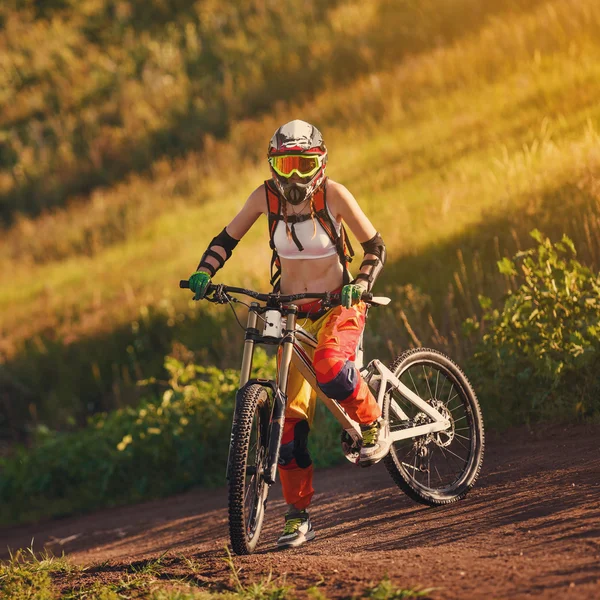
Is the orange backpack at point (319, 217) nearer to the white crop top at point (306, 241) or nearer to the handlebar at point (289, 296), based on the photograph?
the white crop top at point (306, 241)

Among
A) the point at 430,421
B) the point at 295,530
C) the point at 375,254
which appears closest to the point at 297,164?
the point at 375,254

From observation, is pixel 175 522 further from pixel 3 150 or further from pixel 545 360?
pixel 3 150

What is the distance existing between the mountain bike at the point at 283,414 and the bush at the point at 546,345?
121cm

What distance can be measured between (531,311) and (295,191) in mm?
2672

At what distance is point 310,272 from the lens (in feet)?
18.5

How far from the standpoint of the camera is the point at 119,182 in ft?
64.3

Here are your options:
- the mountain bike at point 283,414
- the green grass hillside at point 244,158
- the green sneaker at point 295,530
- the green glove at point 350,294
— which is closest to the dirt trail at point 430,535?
the green sneaker at point 295,530

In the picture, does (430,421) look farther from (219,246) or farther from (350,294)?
(219,246)

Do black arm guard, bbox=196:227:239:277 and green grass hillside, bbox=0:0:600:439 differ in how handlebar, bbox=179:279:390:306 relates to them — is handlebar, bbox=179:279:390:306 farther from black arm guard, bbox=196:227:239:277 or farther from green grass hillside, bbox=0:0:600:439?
green grass hillside, bbox=0:0:600:439

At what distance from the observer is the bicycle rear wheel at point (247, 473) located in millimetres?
5094

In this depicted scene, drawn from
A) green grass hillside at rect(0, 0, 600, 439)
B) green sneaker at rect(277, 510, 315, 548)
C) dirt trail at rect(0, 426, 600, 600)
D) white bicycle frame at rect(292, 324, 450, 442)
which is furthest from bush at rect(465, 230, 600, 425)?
green sneaker at rect(277, 510, 315, 548)

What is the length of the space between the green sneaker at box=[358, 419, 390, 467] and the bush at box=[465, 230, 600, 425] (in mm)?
1855

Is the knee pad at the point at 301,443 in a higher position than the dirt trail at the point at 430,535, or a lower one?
higher

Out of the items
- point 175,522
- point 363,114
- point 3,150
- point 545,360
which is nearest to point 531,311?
point 545,360
